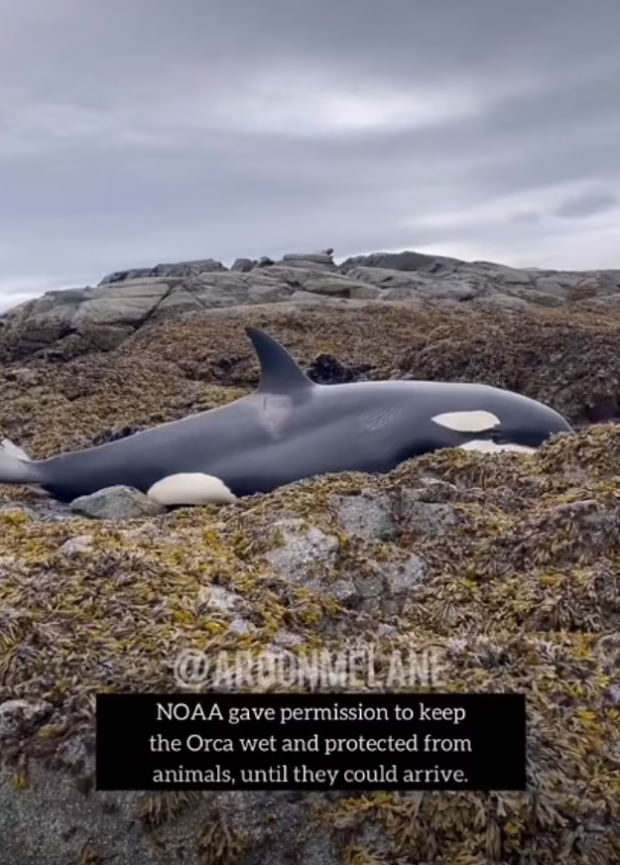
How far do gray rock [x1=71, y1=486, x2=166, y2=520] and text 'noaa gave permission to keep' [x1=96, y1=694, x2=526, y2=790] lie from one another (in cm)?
296

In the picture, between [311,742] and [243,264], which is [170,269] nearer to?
[243,264]

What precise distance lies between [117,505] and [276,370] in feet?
5.02

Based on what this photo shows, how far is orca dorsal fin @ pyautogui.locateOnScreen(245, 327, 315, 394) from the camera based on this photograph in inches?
256

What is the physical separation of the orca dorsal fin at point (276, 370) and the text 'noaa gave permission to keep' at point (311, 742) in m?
4.01

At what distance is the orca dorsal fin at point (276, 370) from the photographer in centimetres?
650

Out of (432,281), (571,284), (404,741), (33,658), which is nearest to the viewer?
(404,741)

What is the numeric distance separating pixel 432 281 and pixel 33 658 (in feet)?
104

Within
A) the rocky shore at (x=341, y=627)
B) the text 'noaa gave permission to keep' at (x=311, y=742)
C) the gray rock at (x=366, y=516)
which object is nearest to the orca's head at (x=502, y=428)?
the rocky shore at (x=341, y=627)

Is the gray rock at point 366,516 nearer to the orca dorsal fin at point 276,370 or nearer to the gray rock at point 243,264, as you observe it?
the orca dorsal fin at point 276,370

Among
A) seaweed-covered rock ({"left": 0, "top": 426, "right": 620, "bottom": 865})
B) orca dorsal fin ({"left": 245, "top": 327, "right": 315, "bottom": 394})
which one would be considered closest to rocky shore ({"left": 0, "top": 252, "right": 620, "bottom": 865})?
seaweed-covered rock ({"left": 0, "top": 426, "right": 620, "bottom": 865})

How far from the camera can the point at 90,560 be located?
3.31 metres

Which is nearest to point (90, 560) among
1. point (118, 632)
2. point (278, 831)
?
point (118, 632)

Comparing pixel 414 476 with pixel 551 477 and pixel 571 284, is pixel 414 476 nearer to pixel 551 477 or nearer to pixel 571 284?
pixel 551 477

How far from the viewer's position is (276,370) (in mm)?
6512
